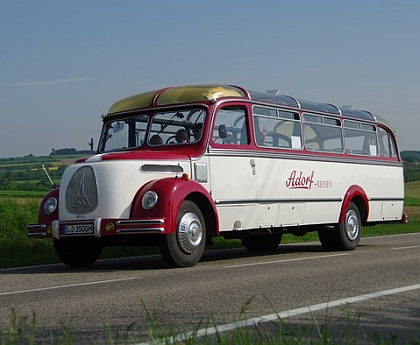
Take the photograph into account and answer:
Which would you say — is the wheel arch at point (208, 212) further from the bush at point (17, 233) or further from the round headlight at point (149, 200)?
the bush at point (17, 233)

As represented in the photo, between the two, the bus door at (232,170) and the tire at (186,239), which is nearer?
the tire at (186,239)

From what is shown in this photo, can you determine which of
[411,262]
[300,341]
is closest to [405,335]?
[300,341]

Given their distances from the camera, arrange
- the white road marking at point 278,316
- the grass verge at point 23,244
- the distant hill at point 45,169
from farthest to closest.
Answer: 1. the grass verge at point 23,244
2. the distant hill at point 45,169
3. the white road marking at point 278,316

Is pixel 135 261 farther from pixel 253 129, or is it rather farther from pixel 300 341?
pixel 300 341

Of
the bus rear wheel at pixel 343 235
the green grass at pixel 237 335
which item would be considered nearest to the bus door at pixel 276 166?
the bus rear wheel at pixel 343 235

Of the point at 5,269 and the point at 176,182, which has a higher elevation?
the point at 176,182

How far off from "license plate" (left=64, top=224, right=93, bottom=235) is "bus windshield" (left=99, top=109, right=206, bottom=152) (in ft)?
7.44

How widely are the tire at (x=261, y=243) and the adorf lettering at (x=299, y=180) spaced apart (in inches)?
79.9

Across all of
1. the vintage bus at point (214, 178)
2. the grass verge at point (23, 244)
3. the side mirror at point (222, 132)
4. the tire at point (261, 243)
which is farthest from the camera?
the tire at point (261, 243)

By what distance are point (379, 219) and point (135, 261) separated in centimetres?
600

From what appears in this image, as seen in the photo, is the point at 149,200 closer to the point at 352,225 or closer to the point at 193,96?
the point at 193,96

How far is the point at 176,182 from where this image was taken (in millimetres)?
12109

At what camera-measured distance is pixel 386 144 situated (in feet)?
62.3

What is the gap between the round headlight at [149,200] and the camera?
11820 millimetres
